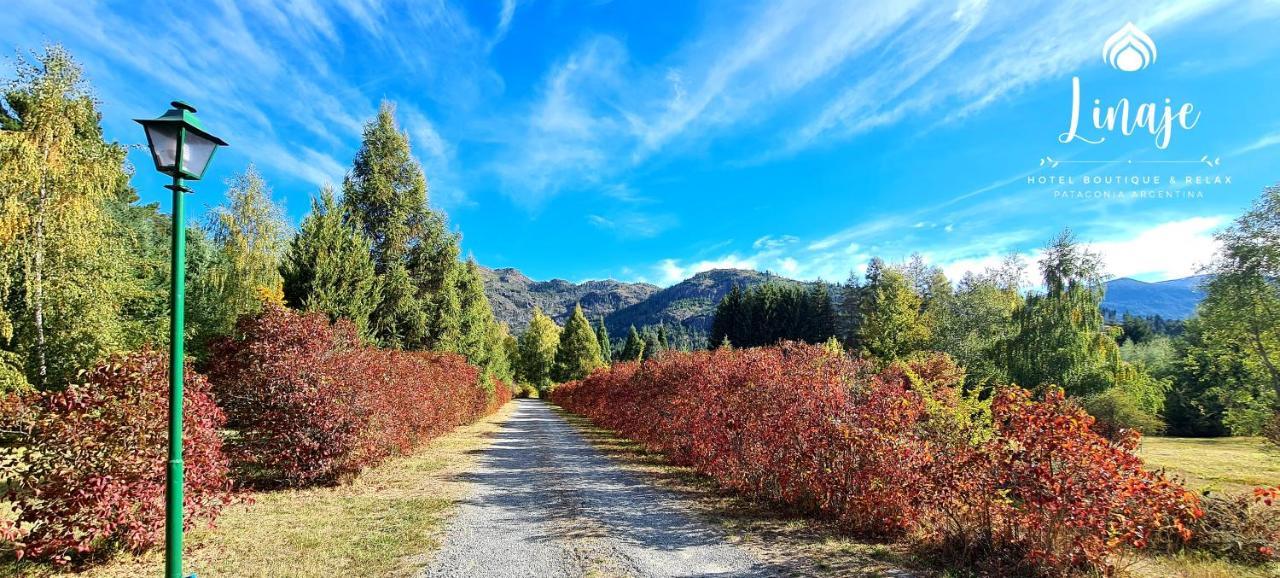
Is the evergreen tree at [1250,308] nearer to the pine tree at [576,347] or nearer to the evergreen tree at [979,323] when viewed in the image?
the evergreen tree at [979,323]

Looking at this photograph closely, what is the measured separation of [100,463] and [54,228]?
44.9 feet

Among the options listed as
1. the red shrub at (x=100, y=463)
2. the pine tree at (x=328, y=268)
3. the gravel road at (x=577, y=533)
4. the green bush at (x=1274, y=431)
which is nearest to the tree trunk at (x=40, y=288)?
the pine tree at (x=328, y=268)

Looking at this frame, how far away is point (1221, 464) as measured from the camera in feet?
51.4

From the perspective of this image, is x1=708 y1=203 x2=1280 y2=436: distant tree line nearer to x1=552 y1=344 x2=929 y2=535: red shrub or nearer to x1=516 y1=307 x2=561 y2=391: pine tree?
x1=552 y1=344 x2=929 y2=535: red shrub

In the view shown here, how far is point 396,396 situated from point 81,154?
1234 centimetres

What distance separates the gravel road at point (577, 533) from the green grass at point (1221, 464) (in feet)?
29.4

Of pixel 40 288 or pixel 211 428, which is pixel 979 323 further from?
pixel 40 288

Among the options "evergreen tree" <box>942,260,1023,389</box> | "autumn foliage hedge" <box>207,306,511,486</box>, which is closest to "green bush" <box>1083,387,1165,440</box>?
"evergreen tree" <box>942,260,1023,389</box>

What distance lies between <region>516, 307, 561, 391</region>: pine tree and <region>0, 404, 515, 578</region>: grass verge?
1700 inches

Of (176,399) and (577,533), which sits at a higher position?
(176,399)

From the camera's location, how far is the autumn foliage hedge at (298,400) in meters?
8.95

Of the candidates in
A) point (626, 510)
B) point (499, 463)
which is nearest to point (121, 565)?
point (626, 510)

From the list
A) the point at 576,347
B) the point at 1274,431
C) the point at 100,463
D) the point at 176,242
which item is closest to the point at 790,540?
the point at 176,242

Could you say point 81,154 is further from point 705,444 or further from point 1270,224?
point 1270,224
